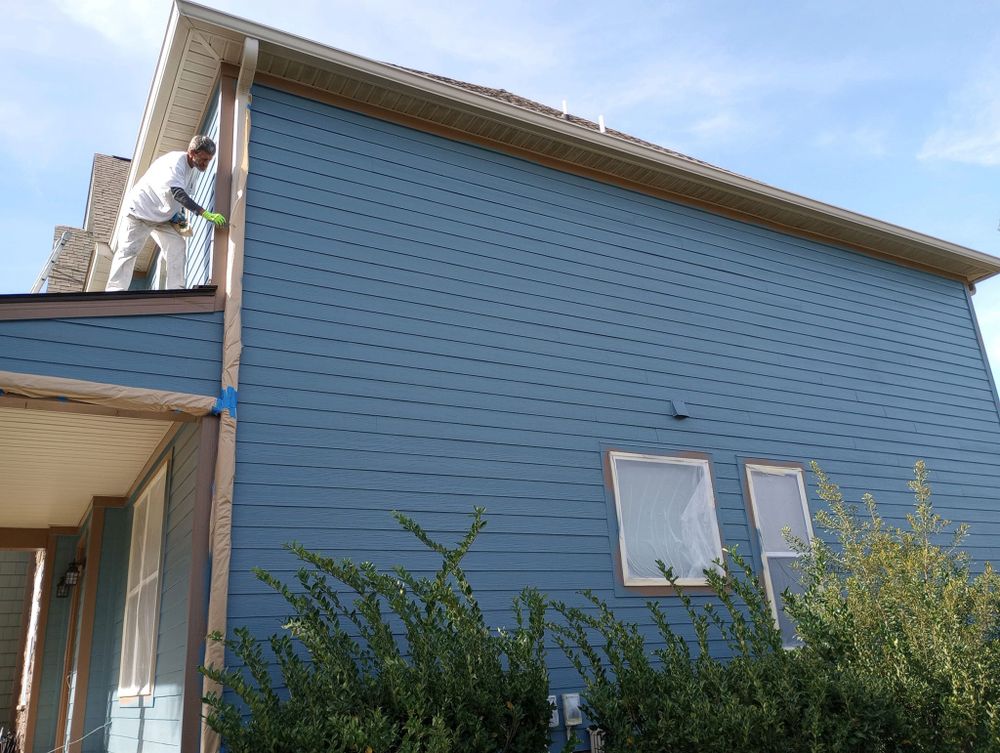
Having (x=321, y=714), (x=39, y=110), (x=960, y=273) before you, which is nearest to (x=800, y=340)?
(x=960, y=273)

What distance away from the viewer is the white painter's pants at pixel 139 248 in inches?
244

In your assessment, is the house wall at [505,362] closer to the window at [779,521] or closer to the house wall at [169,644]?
the window at [779,521]

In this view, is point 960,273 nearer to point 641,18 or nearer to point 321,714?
point 641,18

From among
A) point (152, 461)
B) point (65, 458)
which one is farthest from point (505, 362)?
point (65, 458)

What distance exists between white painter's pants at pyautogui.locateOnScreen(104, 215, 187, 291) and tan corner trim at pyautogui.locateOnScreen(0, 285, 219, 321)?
102 cm

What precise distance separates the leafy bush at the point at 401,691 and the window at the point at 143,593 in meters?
2.57

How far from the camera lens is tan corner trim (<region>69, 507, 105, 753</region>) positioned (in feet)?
26.0

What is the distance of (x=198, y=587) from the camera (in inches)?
191

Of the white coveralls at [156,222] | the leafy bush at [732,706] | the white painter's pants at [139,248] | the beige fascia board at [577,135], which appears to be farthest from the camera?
the white painter's pants at [139,248]

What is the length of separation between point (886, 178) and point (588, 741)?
8.78m

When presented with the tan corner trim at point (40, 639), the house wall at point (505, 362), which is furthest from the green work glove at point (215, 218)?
the tan corner trim at point (40, 639)

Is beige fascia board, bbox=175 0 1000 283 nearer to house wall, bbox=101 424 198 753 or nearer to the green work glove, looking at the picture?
the green work glove

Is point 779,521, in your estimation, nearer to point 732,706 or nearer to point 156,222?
point 732,706

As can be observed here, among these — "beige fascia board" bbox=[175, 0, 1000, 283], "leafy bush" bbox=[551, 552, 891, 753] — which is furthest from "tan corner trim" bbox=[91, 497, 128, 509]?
"leafy bush" bbox=[551, 552, 891, 753]
